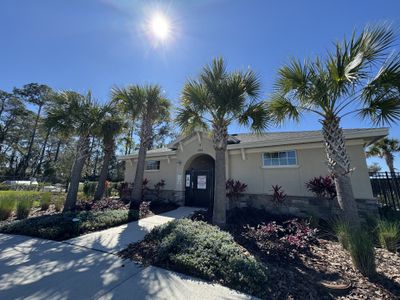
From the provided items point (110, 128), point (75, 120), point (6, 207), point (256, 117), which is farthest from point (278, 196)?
point (6, 207)

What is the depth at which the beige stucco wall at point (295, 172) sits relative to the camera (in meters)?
7.83

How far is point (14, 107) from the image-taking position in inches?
1368

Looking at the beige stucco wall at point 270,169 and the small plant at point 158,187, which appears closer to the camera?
the beige stucco wall at point 270,169

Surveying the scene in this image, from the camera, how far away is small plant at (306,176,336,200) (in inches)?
296

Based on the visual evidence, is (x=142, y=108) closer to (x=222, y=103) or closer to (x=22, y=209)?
(x=222, y=103)

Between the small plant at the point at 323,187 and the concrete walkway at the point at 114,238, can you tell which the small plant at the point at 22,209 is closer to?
the concrete walkway at the point at 114,238

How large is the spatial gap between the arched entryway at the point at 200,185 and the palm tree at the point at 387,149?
47.5 feet

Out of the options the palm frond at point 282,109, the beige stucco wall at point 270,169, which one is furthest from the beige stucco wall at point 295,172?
the palm frond at point 282,109

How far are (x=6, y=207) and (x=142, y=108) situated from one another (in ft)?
26.0

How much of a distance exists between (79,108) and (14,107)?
122 ft

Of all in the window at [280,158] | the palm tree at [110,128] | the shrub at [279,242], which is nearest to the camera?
the shrub at [279,242]

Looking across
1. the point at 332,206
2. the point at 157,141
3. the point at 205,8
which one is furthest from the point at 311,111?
the point at 157,141

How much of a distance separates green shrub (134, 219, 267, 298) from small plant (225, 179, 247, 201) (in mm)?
4662

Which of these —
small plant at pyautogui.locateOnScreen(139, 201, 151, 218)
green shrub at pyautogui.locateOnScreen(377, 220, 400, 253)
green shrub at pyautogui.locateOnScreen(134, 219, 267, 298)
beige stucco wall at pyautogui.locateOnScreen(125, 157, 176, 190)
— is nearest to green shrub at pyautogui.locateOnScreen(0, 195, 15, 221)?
small plant at pyautogui.locateOnScreen(139, 201, 151, 218)
